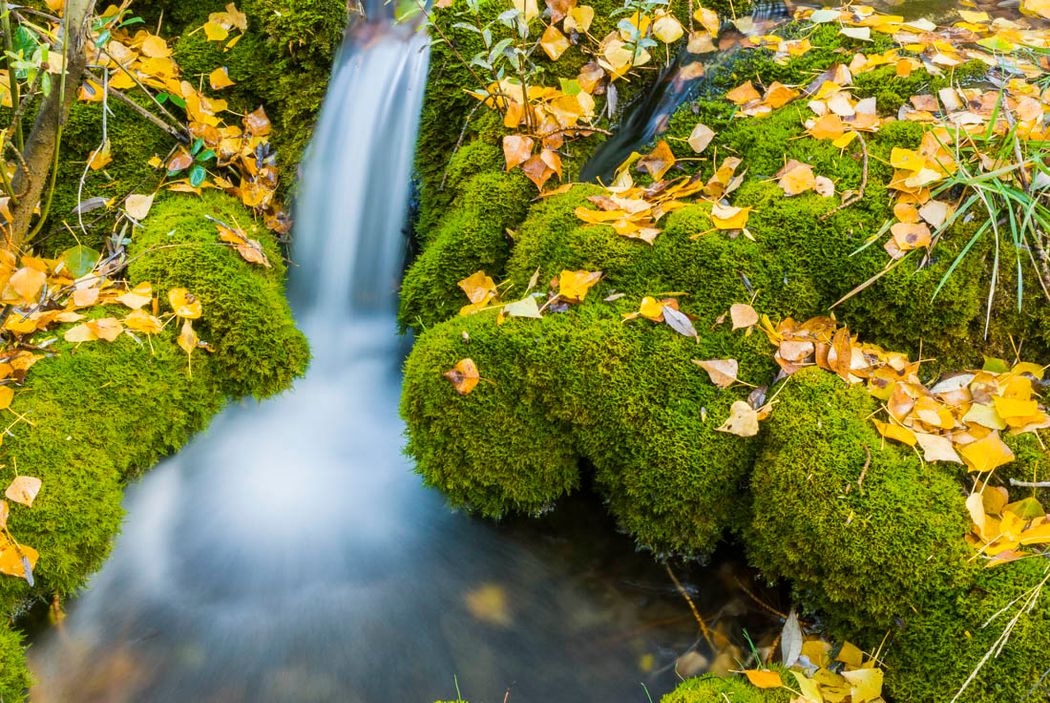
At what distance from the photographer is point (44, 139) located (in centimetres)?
310

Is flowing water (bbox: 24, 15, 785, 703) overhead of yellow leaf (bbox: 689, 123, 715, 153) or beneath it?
beneath

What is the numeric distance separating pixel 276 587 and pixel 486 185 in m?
1.90

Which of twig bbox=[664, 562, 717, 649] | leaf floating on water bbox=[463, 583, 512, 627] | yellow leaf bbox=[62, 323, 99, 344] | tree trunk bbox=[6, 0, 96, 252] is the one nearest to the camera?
twig bbox=[664, 562, 717, 649]

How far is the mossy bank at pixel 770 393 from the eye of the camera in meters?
2.19

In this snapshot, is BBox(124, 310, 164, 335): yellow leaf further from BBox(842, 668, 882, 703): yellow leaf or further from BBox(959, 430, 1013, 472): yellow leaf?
BBox(959, 430, 1013, 472): yellow leaf

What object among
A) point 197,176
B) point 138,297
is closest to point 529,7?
point 197,176

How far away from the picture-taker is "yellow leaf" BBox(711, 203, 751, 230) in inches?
108

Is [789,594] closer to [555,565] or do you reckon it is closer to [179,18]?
[555,565]

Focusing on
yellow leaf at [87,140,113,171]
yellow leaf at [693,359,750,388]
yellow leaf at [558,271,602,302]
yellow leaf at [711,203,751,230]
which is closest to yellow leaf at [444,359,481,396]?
yellow leaf at [558,271,602,302]

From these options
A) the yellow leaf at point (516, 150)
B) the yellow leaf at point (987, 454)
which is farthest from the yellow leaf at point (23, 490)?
the yellow leaf at point (987, 454)

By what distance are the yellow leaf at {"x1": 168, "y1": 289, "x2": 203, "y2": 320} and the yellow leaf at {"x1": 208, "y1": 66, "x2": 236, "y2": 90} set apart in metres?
1.34

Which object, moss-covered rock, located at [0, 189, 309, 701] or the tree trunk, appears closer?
moss-covered rock, located at [0, 189, 309, 701]

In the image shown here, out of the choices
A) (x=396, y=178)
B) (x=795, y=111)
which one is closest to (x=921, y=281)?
(x=795, y=111)

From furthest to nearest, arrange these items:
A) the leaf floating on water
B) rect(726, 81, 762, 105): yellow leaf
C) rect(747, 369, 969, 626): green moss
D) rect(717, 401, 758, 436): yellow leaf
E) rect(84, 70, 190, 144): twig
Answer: rect(84, 70, 190, 144): twig < rect(726, 81, 762, 105): yellow leaf < the leaf floating on water < rect(717, 401, 758, 436): yellow leaf < rect(747, 369, 969, 626): green moss
